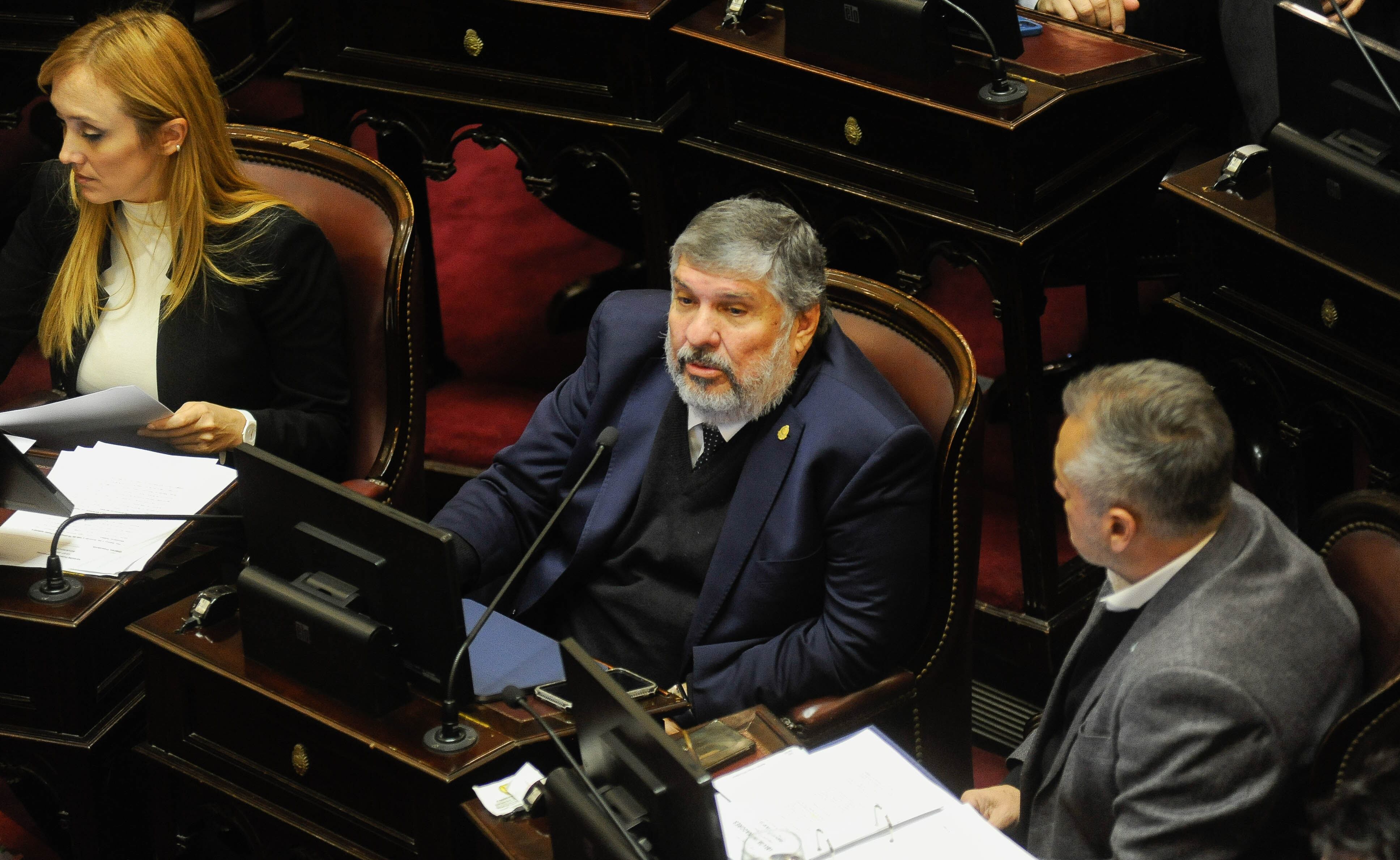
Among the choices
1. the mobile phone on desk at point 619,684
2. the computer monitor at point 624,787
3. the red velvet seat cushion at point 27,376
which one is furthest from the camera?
the red velvet seat cushion at point 27,376

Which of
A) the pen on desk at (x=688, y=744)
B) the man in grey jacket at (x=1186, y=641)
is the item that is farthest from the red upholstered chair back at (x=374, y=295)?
the man in grey jacket at (x=1186, y=641)

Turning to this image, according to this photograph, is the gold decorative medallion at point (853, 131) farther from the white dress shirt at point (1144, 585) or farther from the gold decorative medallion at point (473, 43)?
the white dress shirt at point (1144, 585)

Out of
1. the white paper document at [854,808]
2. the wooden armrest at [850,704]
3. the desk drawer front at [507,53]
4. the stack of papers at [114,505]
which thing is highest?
the desk drawer front at [507,53]

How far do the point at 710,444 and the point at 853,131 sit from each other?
784 millimetres

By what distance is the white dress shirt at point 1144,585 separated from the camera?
1890 millimetres

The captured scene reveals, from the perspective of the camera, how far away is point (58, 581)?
7.67 ft

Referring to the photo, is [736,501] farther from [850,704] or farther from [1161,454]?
[1161,454]

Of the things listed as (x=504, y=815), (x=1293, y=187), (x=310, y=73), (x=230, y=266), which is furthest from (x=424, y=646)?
(x=310, y=73)

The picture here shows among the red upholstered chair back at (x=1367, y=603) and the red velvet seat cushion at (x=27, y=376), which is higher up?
the red upholstered chair back at (x=1367, y=603)

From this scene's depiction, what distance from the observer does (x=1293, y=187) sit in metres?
2.54

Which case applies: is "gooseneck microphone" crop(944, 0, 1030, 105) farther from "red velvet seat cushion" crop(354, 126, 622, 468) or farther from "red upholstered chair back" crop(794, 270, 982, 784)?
"red velvet seat cushion" crop(354, 126, 622, 468)

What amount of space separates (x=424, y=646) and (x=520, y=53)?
1.68 metres

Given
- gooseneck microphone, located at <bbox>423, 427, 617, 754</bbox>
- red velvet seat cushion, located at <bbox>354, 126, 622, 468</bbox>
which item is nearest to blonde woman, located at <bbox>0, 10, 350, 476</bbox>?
gooseneck microphone, located at <bbox>423, 427, 617, 754</bbox>

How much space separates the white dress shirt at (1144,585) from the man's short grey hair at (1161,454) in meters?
0.04
